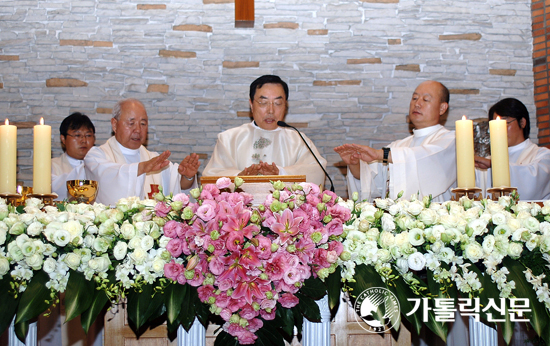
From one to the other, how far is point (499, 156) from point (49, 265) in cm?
210

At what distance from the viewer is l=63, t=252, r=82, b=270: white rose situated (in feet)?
6.24

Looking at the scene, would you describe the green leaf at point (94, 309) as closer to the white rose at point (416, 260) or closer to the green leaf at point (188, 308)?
the green leaf at point (188, 308)

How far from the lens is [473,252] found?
197 centimetres

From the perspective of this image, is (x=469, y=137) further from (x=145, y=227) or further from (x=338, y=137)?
(x=338, y=137)

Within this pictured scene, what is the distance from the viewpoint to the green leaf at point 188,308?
188 cm

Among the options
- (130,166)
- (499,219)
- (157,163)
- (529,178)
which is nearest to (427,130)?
(529,178)

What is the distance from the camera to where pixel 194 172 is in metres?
4.05

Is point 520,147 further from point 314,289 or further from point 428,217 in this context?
point 314,289

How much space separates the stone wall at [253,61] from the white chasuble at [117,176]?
1.03 metres

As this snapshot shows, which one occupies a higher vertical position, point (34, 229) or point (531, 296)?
point (34, 229)

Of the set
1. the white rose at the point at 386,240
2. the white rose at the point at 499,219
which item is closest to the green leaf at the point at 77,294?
the white rose at the point at 386,240

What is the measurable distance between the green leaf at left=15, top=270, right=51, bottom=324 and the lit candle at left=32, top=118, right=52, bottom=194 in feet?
2.46

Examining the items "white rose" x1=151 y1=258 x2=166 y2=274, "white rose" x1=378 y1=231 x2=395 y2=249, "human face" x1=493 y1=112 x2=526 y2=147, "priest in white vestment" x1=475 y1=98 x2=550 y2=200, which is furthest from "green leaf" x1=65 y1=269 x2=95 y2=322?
"human face" x1=493 y1=112 x2=526 y2=147

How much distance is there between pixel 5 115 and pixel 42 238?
4.19 meters
